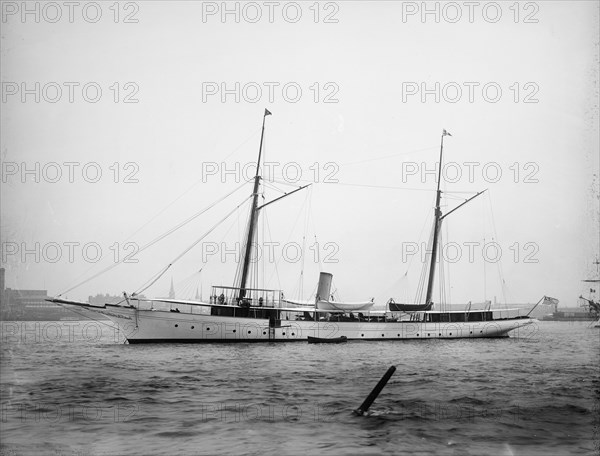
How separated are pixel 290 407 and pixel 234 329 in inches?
1160

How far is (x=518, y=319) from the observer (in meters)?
67.7

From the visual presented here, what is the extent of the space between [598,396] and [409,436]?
12.4m

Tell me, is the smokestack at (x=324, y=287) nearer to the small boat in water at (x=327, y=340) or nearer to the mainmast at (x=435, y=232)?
the small boat in water at (x=327, y=340)

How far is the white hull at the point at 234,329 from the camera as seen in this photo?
155ft

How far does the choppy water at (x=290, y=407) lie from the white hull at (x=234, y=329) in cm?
1029

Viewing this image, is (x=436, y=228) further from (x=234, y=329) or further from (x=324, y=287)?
(x=234, y=329)

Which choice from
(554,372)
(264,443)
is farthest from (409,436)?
(554,372)

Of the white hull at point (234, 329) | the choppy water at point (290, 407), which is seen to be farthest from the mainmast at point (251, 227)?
the choppy water at point (290, 407)

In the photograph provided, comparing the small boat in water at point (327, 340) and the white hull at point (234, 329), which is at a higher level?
the white hull at point (234, 329)

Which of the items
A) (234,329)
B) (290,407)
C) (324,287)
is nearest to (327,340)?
(324,287)

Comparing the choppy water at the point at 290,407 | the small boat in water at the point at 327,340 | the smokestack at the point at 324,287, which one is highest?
the smokestack at the point at 324,287

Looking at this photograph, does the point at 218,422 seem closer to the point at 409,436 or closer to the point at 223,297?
the point at 409,436

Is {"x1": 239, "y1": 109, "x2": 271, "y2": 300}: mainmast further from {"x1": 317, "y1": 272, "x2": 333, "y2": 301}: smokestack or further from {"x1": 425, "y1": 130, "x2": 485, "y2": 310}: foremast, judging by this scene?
{"x1": 425, "y1": 130, "x2": 485, "y2": 310}: foremast

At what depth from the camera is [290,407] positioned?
2078 cm
